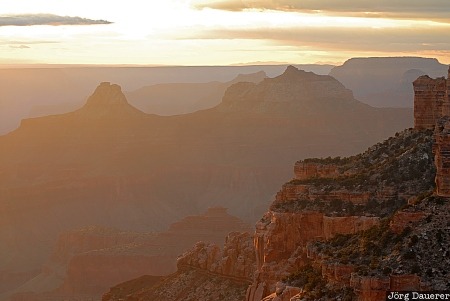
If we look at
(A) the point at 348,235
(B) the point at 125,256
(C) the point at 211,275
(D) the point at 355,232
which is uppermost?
(A) the point at 348,235

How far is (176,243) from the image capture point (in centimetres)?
9944

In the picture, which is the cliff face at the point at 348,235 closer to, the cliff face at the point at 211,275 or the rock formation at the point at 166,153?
the cliff face at the point at 211,275

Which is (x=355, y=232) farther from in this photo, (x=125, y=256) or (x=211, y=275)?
(x=125, y=256)

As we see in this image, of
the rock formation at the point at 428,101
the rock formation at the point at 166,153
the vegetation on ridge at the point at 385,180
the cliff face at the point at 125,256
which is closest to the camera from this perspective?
the vegetation on ridge at the point at 385,180

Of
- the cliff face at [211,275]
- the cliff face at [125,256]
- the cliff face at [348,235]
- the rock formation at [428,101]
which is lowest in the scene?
the cliff face at [125,256]

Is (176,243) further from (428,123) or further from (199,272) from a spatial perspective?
(428,123)

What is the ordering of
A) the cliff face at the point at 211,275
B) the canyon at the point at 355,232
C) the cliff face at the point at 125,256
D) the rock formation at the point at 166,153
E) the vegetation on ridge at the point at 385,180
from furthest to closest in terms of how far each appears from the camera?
the rock formation at the point at 166,153 → the cliff face at the point at 125,256 → the cliff face at the point at 211,275 → the vegetation on ridge at the point at 385,180 → the canyon at the point at 355,232

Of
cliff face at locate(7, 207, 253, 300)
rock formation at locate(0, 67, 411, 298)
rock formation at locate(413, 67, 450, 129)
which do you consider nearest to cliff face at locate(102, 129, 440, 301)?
rock formation at locate(413, 67, 450, 129)

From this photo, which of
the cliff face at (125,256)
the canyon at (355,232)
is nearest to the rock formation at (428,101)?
the canyon at (355,232)

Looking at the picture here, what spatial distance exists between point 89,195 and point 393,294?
118142mm

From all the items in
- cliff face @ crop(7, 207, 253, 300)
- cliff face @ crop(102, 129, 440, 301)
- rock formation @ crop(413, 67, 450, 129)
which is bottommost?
cliff face @ crop(7, 207, 253, 300)

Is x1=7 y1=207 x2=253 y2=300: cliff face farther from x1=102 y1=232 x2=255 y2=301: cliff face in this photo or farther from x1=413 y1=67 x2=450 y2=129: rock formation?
x1=413 y1=67 x2=450 y2=129: rock formation

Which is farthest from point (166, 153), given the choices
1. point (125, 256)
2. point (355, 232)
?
point (355, 232)

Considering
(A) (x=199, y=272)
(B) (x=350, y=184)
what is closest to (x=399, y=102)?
(A) (x=199, y=272)
